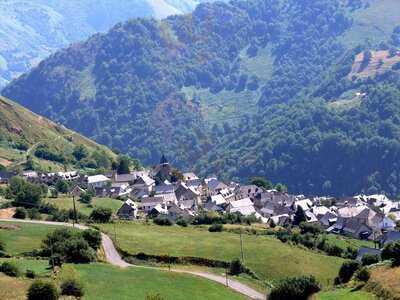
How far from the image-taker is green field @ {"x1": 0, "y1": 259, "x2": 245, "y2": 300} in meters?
57.8

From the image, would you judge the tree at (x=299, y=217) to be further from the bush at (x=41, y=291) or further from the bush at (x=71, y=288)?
the bush at (x=41, y=291)

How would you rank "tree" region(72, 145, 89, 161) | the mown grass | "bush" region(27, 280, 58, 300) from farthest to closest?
"tree" region(72, 145, 89, 161) → "bush" region(27, 280, 58, 300) → the mown grass

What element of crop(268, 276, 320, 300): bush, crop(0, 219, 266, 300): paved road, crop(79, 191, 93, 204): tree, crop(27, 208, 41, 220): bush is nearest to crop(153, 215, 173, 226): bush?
crop(0, 219, 266, 300): paved road

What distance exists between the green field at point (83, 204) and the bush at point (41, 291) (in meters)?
50.8

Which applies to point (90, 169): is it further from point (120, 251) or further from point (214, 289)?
point (214, 289)

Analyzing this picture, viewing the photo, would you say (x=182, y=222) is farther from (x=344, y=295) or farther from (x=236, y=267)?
(x=344, y=295)

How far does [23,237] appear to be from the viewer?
79438mm

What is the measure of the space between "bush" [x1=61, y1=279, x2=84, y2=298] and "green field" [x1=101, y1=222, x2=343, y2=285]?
2437 centimetres

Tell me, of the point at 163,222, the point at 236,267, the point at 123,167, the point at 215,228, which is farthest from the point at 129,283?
the point at 123,167

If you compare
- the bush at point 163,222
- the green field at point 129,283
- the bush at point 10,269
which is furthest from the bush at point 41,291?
the bush at point 163,222

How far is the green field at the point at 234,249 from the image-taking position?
262ft

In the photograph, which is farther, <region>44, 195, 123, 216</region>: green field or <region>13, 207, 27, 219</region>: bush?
<region>44, 195, 123, 216</region>: green field

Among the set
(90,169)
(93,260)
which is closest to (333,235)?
(93,260)

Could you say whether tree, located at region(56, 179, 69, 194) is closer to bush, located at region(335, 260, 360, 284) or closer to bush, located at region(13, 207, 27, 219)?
bush, located at region(13, 207, 27, 219)
